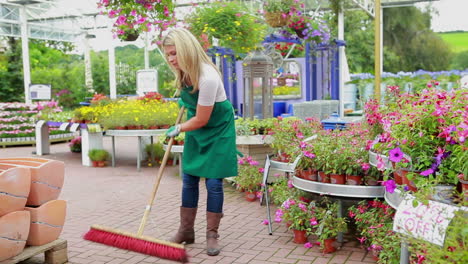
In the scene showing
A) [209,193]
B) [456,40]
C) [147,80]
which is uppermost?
[456,40]

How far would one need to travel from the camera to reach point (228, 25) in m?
6.16

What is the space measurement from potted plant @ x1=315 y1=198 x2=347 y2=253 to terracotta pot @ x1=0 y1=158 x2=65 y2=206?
1.86m

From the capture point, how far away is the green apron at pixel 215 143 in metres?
3.61

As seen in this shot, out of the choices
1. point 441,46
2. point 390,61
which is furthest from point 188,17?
point 441,46

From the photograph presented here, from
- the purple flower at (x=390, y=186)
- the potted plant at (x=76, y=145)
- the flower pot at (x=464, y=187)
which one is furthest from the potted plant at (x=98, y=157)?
the flower pot at (x=464, y=187)

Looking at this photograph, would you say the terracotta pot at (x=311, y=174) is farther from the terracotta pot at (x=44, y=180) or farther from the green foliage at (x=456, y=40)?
the green foliage at (x=456, y=40)

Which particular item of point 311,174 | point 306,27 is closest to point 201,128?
point 311,174

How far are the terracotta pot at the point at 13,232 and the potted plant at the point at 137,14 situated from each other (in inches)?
143

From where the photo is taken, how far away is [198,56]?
3.48 m

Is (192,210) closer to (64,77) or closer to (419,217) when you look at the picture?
(419,217)

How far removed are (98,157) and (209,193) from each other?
4.86 meters

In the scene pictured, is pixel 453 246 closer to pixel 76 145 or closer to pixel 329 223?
pixel 329 223

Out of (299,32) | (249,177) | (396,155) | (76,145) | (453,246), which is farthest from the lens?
(76,145)

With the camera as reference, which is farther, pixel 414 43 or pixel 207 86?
pixel 414 43
